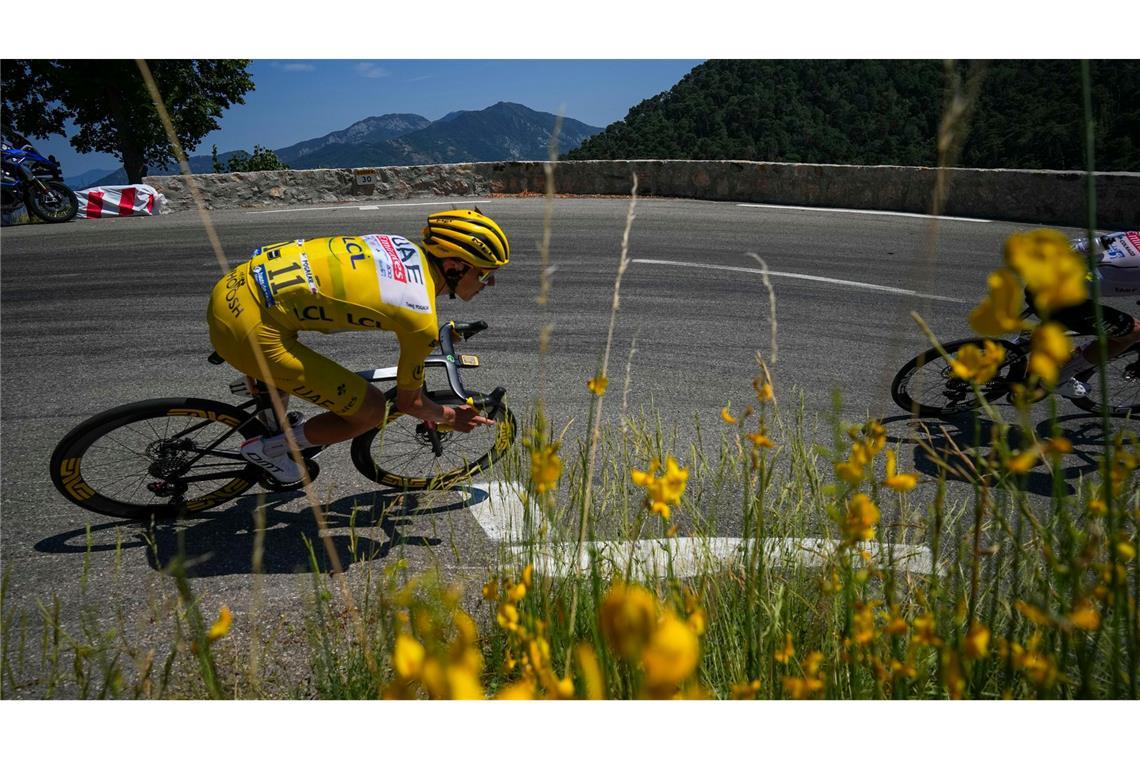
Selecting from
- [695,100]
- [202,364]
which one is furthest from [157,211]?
[695,100]

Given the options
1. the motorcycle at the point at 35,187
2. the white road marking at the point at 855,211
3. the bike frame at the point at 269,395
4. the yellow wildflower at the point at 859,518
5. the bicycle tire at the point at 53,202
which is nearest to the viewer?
the yellow wildflower at the point at 859,518

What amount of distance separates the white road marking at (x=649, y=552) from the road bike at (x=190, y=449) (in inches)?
13.8

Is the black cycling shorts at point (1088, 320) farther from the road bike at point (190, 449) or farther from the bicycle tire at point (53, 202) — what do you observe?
the bicycle tire at point (53, 202)

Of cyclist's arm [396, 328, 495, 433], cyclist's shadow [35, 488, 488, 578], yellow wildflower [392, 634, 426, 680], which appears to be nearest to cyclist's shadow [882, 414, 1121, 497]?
cyclist's arm [396, 328, 495, 433]

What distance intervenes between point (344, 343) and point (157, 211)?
899 cm

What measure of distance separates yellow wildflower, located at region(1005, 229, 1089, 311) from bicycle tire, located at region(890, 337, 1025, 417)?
13.8 feet

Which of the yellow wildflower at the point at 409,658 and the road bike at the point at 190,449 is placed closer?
the yellow wildflower at the point at 409,658

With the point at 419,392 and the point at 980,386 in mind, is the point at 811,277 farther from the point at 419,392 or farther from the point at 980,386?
the point at 419,392

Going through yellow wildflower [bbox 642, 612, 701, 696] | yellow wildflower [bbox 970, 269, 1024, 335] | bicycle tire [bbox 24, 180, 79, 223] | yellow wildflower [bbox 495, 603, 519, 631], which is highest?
bicycle tire [bbox 24, 180, 79, 223]

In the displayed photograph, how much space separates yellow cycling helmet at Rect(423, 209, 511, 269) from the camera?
10.7 ft

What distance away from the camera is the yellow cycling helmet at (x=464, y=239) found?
10.7 feet

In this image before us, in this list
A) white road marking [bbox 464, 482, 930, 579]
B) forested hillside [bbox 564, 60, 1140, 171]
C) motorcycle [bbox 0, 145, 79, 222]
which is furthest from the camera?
motorcycle [bbox 0, 145, 79, 222]

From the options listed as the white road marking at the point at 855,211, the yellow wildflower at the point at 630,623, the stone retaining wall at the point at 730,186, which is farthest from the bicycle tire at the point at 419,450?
the white road marking at the point at 855,211

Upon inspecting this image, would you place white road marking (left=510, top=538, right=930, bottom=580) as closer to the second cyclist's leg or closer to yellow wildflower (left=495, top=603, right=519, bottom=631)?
yellow wildflower (left=495, top=603, right=519, bottom=631)
